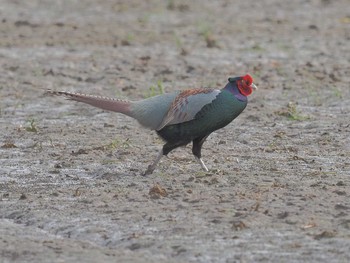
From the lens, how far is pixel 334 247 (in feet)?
21.8

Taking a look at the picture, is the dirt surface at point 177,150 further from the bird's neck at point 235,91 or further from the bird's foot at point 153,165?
the bird's neck at point 235,91

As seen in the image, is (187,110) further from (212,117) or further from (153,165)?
(153,165)

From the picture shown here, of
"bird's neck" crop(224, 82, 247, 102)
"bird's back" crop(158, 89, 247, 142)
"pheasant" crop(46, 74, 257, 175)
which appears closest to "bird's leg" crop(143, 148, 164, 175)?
"pheasant" crop(46, 74, 257, 175)

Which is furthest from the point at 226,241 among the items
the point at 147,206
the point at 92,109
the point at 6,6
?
the point at 6,6

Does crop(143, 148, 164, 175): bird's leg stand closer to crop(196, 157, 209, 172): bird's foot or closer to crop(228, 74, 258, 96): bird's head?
crop(196, 157, 209, 172): bird's foot

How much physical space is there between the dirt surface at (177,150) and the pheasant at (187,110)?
32 cm

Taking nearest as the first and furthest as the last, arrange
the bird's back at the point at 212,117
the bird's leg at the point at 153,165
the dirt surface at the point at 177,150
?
1. the dirt surface at the point at 177,150
2. the bird's back at the point at 212,117
3. the bird's leg at the point at 153,165

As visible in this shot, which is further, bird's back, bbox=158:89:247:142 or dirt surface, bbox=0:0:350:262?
bird's back, bbox=158:89:247:142

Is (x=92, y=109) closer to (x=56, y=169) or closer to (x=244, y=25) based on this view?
(x=56, y=169)

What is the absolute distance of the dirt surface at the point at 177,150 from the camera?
6.98 metres

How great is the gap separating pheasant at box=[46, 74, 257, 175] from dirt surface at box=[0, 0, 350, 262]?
0.32m

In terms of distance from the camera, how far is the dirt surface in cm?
698

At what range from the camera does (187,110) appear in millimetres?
8500

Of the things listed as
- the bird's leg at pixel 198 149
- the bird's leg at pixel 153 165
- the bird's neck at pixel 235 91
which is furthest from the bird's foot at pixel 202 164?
the bird's neck at pixel 235 91
